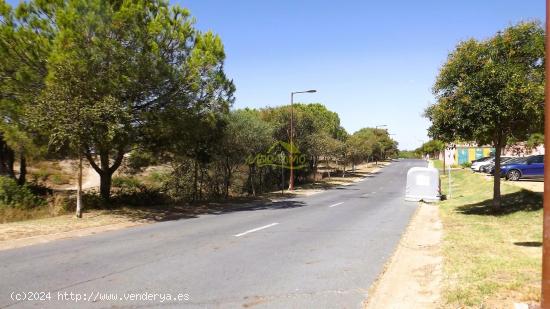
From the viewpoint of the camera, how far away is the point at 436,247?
10.3 m

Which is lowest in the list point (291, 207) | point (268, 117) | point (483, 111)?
point (291, 207)

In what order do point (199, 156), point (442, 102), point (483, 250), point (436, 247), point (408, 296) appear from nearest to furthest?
point (408, 296), point (483, 250), point (436, 247), point (442, 102), point (199, 156)

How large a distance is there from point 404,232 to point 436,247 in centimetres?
270

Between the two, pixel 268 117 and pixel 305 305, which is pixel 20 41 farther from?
pixel 268 117

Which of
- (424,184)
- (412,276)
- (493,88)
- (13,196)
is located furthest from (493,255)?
(13,196)

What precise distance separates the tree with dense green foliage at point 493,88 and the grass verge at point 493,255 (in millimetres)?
2763

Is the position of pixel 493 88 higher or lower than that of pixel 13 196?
higher

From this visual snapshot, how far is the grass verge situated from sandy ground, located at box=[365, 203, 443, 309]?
22 cm

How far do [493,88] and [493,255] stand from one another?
21.6 ft

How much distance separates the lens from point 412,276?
770cm

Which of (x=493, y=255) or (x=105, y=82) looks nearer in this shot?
(x=493, y=255)

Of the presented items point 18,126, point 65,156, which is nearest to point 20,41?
point 18,126

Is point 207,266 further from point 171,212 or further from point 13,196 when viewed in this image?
point 13,196

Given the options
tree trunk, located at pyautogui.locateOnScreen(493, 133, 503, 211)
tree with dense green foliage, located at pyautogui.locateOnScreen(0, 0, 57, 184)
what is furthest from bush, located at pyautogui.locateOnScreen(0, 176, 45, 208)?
tree trunk, located at pyautogui.locateOnScreen(493, 133, 503, 211)
